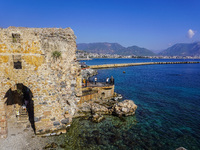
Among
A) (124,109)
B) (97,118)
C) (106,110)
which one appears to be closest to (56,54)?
(97,118)


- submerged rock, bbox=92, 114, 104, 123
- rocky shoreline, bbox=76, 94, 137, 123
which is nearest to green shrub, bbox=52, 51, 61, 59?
rocky shoreline, bbox=76, 94, 137, 123

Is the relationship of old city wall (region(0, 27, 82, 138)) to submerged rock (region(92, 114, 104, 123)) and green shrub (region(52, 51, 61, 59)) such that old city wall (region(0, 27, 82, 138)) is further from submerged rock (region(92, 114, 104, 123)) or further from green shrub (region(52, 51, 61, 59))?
submerged rock (region(92, 114, 104, 123))

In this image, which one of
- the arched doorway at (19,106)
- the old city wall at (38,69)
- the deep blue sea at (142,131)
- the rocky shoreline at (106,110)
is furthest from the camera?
the rocky shoreline at (106,110)

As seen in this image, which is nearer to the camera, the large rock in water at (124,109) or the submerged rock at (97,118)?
the submerged rock at (97,118)

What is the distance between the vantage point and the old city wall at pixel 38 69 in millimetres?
10914

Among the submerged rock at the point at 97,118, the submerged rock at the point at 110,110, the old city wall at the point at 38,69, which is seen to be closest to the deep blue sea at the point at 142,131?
the submerged rock at the point at 97,118

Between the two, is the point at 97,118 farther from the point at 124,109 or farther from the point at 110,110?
the point at 124,109

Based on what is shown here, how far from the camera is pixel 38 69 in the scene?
38.8 feet

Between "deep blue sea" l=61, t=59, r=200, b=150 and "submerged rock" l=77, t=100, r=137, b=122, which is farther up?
"submerged rock" l=77, t=100, r=137, b=122

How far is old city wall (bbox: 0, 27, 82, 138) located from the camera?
430 inches

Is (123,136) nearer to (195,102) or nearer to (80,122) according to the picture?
(80,122)

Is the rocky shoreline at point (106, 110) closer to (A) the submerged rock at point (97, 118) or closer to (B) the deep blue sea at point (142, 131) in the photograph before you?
(A) the submerged rock at point (97, 118)

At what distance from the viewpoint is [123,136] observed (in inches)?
508

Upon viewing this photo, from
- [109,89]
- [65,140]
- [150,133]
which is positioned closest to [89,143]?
[65,140]
